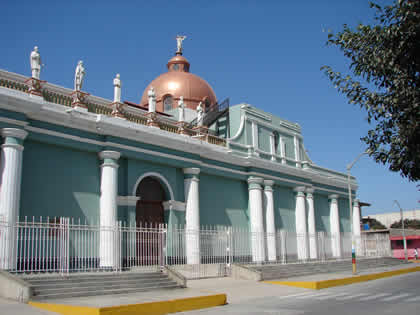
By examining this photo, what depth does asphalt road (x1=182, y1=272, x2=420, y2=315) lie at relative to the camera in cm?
1001

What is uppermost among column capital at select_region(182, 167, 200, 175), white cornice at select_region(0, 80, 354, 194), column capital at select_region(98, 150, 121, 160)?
white cornice at select_region(0, 80, 354, 194)

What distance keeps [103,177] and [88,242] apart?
2.59m

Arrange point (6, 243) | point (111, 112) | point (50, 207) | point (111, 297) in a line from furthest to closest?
point (111, 112) < point (50, 207) < point (6, 243) < point (111, 297)

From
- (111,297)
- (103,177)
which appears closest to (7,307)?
(111,297)

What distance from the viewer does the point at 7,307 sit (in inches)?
392

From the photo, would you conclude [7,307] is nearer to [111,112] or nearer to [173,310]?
[173,310]

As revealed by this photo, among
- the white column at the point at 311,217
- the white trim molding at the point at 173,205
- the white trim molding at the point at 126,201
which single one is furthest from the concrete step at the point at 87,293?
the white column at the point at 311,217

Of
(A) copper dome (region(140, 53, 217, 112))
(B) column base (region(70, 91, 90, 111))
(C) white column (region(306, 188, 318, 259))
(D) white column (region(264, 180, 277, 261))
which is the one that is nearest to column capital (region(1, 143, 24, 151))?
(B) column base (region(70, 91, 90, 111))

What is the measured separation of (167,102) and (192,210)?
11834mm

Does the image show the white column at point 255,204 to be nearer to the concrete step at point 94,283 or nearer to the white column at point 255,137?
the white column at point 255,137

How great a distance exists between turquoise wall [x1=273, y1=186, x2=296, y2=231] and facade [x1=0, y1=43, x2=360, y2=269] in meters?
0.06

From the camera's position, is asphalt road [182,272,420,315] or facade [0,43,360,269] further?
facade [0,43,360,269]

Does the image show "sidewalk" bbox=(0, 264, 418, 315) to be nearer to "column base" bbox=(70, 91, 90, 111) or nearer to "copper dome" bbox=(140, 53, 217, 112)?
"column base" bbox=(70, 91, 90, 111)

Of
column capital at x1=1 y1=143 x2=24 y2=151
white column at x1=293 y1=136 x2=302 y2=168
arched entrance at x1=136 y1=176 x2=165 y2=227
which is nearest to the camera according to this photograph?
column capital at x1=1 y1=143 x2=24 y2=151
